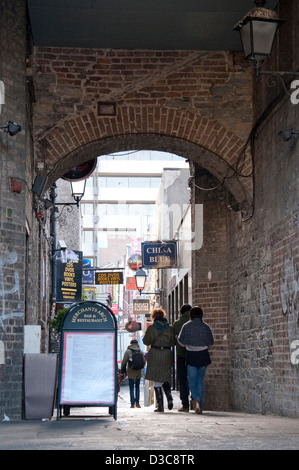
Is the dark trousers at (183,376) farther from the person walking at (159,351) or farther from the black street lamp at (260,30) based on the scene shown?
the black street lamp at (260,30)

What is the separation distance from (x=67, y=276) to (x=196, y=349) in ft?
35.0

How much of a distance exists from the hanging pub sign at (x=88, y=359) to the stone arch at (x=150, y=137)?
376cm

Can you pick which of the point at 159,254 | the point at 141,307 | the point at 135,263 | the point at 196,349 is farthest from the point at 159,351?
the point at 135,263

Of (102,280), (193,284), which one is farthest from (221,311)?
(102,280)

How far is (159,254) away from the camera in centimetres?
2020

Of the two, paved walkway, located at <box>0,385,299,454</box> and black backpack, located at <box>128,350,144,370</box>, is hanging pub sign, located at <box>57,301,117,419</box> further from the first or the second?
black backpack, located at <box>128,350,144,370</box>

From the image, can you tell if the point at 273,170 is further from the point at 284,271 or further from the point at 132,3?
the point at 132,3

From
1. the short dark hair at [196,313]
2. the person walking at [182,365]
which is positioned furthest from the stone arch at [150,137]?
the short dark hair at [196,313]

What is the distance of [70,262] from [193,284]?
6.60 metres

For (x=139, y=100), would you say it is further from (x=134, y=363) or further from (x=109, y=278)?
(x=109, y=278)

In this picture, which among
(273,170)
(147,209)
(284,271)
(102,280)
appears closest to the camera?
(284,271)

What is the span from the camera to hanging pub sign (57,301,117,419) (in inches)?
356

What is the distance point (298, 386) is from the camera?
934 cm

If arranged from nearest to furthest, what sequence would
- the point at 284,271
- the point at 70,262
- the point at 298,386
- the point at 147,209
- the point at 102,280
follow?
the point at 298,386, the point at 284,271, the point at 70,262, the point at 102,280, the point at 147,209
